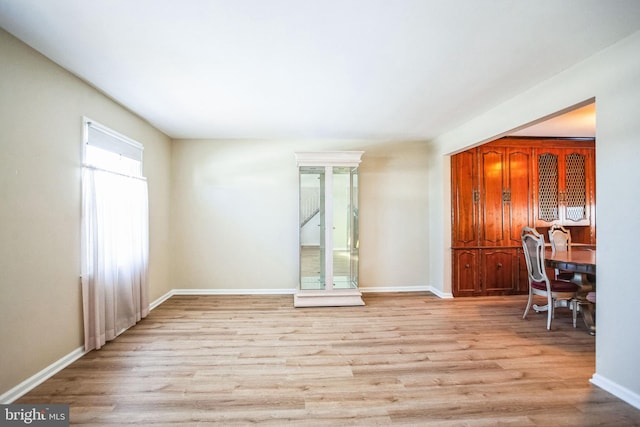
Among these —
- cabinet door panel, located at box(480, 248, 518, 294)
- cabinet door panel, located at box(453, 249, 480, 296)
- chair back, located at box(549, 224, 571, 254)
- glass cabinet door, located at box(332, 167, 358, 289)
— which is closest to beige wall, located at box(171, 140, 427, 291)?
glass cabinet door, located at box(332, 167, 358, 289)

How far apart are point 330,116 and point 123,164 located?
2603 mm

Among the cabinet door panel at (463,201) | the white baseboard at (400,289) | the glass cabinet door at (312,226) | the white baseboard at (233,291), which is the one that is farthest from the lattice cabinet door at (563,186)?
the white baseboard at (233,291)

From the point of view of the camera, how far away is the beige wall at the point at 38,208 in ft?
6.34

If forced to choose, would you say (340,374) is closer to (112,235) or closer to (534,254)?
(112,235)

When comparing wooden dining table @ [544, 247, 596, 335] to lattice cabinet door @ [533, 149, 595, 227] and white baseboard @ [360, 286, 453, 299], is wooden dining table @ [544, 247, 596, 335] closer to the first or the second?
lattice cabinet door @ [533, 149, 595, 227]

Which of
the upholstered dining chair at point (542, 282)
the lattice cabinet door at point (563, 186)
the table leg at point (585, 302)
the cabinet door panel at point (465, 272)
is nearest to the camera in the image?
the table leg at point (585, 302)

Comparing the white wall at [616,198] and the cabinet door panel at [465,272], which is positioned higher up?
the white wall at [616,198]

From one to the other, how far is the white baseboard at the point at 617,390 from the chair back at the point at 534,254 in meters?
1.36

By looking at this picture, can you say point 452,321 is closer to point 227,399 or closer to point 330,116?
point 227,399

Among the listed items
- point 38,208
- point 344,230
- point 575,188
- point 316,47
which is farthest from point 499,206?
point 38,208

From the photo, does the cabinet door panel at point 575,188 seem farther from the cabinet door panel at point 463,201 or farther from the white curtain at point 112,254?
the white curtain at point 112,254

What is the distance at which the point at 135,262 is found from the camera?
336cm

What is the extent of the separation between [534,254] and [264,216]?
388cm

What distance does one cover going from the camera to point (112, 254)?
293 centimetres
